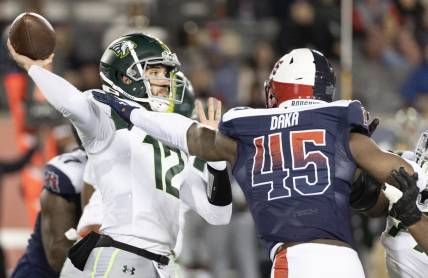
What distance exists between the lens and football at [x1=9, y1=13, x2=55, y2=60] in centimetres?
464

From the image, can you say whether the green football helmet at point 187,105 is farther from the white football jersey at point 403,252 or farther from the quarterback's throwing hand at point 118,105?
A: the white football jersey at point 403,252

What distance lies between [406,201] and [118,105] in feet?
4.32

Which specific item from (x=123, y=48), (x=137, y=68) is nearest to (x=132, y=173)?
(x=137, y=68)

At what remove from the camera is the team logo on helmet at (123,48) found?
4.83 m

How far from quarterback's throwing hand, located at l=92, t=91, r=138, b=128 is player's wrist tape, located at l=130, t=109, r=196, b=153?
0.06m

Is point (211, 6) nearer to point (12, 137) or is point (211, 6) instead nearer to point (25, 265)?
point (12, 137)

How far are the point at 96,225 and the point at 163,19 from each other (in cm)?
590

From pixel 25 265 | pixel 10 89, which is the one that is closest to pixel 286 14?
pixel 10 89

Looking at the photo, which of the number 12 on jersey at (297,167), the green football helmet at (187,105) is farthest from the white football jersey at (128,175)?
the green football helmet at (187,105)

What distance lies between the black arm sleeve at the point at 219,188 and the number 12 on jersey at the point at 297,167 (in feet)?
1.30

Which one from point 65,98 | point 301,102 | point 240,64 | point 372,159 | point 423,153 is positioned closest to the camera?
point 372,159

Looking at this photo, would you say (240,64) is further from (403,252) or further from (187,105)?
(403,252)

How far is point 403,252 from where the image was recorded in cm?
477

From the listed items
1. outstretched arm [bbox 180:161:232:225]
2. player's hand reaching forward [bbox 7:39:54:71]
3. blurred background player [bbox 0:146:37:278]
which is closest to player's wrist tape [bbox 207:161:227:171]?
outstretched arm [bbox 180:161:232:225]
